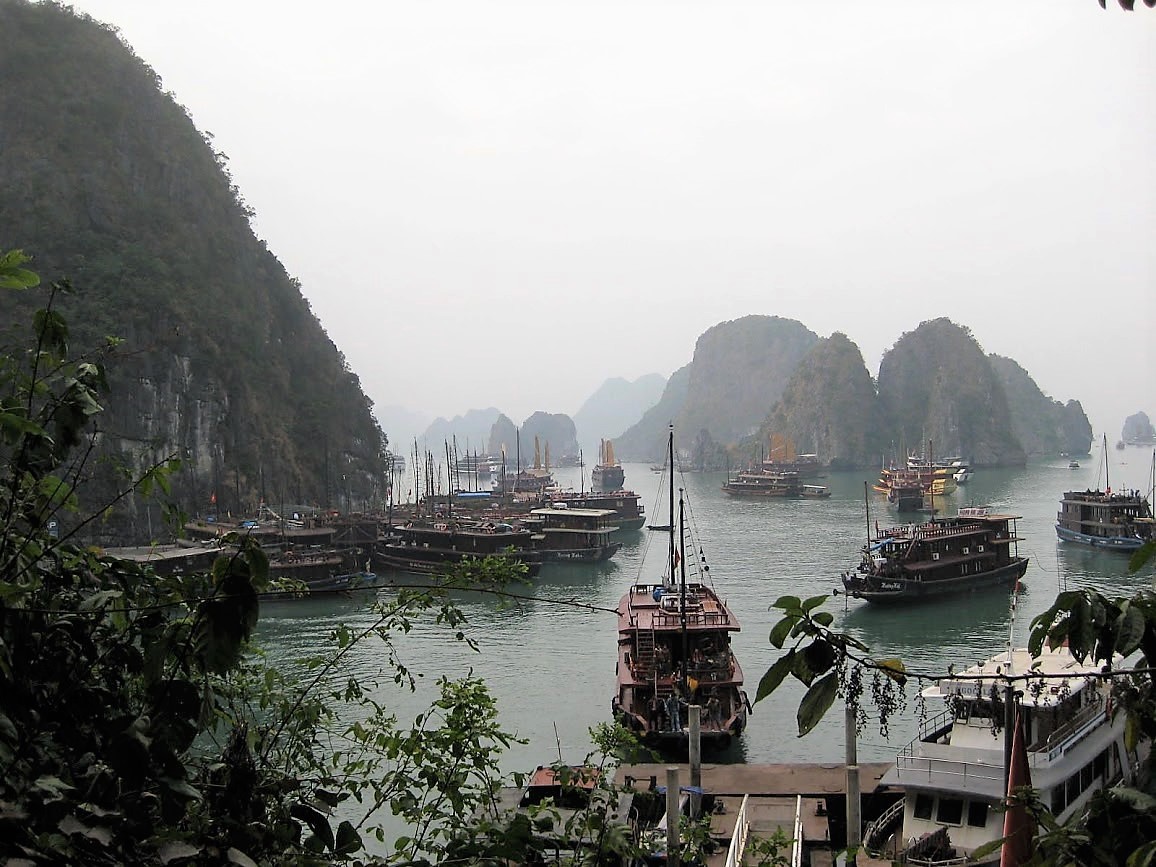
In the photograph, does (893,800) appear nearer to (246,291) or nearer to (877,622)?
(877,622)

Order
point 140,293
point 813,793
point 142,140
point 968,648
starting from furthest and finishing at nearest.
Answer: point 142,140 → point 140,293 → point 968,648 → point 813,793

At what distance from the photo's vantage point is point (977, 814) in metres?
8.73

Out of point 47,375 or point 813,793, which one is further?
point 813,793

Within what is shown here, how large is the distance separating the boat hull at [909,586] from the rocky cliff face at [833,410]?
65186mm

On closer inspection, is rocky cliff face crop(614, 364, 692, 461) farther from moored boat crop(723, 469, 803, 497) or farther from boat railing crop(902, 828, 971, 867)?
boat railing crop(902, 828, 971, 867)

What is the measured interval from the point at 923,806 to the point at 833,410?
87.5 m

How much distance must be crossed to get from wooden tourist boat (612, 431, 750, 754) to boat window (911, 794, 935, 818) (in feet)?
13.6

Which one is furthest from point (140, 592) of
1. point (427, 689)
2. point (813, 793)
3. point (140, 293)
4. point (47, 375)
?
point (140, 293)

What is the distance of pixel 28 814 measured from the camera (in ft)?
4.93

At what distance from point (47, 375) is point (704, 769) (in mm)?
10224

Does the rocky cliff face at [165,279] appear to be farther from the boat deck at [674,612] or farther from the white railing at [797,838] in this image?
the white railing at [797,838]

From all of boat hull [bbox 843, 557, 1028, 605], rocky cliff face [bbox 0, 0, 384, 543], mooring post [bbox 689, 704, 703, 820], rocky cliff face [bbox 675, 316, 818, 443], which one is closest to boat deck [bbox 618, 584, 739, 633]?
mooring post [bbox 689, 704, 703, 820]

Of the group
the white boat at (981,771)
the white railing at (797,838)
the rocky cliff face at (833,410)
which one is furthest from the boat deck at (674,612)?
the rocky cliff face at (833,410)

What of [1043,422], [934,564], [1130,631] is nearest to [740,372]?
[1043,422]
